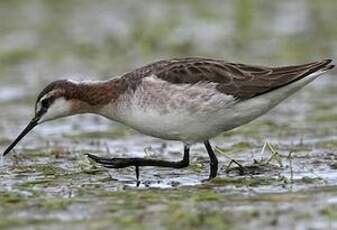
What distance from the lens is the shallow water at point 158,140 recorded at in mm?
10188

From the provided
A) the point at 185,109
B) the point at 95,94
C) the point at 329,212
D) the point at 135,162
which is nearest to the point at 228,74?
the point at 185,109

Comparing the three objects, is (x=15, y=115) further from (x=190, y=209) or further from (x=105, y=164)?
(x=190, y=209)

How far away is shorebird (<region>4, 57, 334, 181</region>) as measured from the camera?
1177 cm

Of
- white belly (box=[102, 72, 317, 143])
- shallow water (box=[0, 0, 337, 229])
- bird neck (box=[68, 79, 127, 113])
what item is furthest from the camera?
bird neck (box=[68, 79, 127, 113])

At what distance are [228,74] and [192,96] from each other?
581mm

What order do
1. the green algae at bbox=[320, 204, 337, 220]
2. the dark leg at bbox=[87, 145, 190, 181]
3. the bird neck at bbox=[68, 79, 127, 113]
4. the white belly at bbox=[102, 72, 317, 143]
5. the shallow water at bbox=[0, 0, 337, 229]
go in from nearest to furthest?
1. the green algae at bbox=[320, 204, 337, 220]
2. the shallow water at bbox=[0, 0, 337, 229]
3. the white belly at bbox=[102, 72, 317, 143]
4. the bird neck at bbox=[68, 79, 127, 113]
5. the dark leg at bbox=[87, 145, 190, 181]

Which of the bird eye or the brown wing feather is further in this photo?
the bird eye

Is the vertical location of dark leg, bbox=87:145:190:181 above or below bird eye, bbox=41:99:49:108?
below

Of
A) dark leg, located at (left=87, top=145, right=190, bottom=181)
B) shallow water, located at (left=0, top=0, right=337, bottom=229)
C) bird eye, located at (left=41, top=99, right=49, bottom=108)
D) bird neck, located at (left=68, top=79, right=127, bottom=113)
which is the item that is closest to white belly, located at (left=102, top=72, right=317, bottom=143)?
bird neck, located at (left=68, top=79, right=127, bottom=113)

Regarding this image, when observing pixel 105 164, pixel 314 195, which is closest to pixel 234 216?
pixel 314 195

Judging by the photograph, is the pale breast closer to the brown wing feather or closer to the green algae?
the brown wing feather

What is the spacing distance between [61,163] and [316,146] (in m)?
3.29

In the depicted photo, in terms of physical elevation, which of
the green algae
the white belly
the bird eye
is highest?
the bird eye

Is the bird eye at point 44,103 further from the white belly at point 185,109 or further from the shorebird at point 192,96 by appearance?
the white belly at point 185,109
